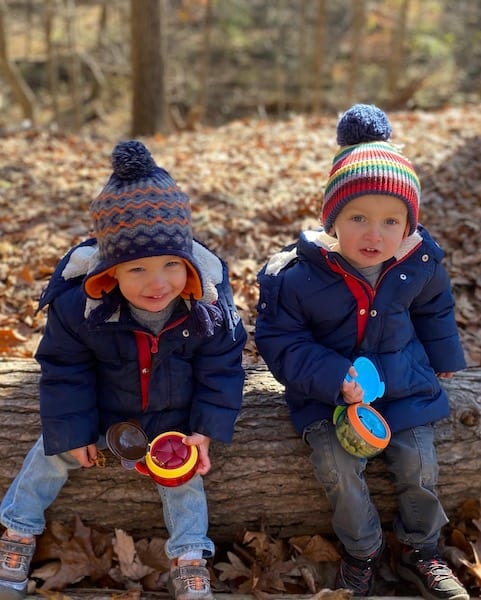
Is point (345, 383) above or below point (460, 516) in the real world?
above

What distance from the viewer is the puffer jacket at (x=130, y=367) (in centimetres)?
281

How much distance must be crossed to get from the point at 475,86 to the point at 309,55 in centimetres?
761

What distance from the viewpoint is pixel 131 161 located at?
2523 millimetres

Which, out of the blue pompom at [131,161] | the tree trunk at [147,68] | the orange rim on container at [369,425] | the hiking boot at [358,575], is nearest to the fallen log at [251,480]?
the hiking boot at [358,575]

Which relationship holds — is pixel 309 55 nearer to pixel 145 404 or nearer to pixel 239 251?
pixel 239 251

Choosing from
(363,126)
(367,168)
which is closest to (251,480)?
(367,168)

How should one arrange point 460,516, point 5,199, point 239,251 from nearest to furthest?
1. point 460,516
2. point 239,251
3. point 5,199

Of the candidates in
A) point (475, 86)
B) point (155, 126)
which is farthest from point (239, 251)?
point (475, 86)

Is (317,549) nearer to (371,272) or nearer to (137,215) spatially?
(371,272)

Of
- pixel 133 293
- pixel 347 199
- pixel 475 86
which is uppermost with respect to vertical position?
pixel 347 199

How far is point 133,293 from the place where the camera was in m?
2.63

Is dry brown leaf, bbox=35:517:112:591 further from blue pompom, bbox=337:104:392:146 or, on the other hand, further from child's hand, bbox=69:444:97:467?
blue pompom, bbox=337:104:392:146

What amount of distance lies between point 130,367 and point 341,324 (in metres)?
1.07

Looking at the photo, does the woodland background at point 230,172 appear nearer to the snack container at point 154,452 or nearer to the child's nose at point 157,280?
the snack container at point 154,452
